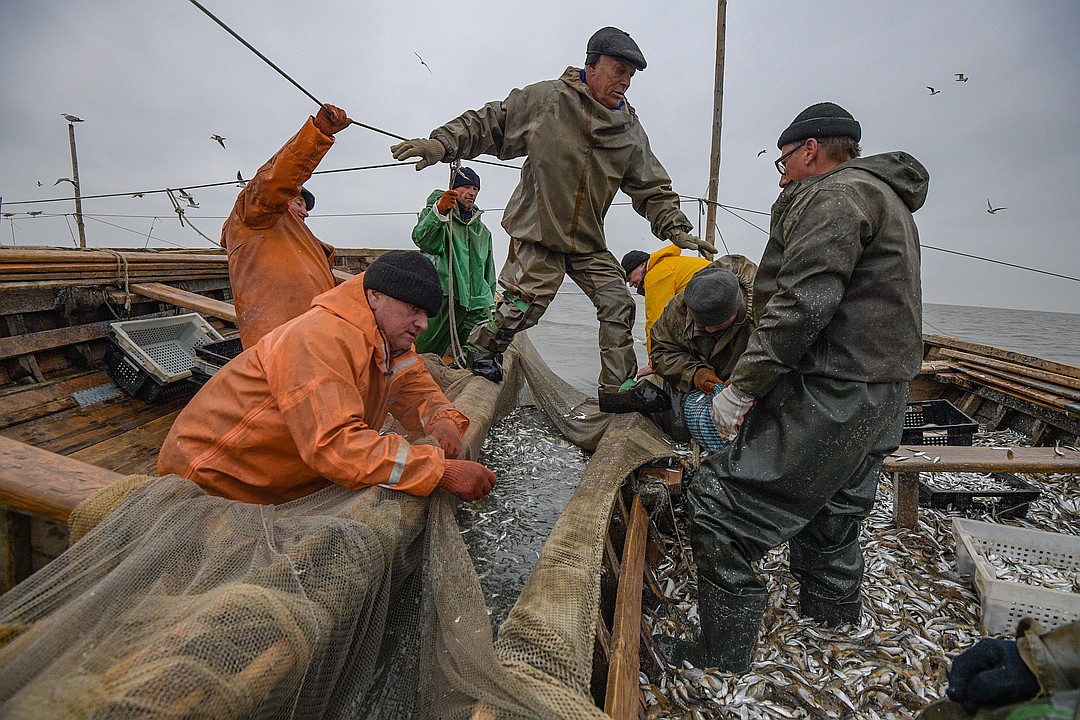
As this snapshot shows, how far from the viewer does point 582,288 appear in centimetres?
537

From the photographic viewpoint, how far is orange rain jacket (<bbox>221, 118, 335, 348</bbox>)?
420 cm

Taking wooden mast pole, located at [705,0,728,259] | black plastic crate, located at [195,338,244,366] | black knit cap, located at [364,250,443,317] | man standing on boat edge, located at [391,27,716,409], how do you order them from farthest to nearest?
wooden mast pole, located at [705,0,728,259] < black plastic crate, located at [195,338,244,366] < man standing on boat edge, located at [391,27,716,409] < black knit cap, located at [364,250,443,317]

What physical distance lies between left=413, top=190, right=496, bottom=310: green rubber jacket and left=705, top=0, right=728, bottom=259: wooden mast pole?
11.1 ft

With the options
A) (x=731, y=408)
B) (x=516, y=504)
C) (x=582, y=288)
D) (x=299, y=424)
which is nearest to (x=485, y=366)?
(x=582, y=288)

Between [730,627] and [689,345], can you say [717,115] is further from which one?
[730,627]

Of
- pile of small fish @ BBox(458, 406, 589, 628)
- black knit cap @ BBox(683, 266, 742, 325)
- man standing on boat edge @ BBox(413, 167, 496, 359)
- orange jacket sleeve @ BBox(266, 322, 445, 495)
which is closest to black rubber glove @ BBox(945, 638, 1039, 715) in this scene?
orange jacket sleeve @ BBox(266, 322, 445, 495)

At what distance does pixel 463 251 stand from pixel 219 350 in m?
2.93

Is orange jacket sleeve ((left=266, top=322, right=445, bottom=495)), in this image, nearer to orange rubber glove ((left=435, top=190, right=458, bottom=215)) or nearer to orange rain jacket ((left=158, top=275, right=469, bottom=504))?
orange rain jacket ((left=158, top=275, right=469, bottom=504))

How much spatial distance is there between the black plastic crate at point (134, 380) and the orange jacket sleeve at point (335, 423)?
3394 mm

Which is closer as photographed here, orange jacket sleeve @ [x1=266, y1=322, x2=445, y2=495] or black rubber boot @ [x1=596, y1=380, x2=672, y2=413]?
orange jacket sleeve @ [x1=266, y1=322, x2=445, y2=495]

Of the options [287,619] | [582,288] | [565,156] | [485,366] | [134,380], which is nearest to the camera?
[287,619]

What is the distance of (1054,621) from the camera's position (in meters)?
3.00

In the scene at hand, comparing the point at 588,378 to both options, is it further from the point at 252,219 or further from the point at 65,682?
the point at 65,682

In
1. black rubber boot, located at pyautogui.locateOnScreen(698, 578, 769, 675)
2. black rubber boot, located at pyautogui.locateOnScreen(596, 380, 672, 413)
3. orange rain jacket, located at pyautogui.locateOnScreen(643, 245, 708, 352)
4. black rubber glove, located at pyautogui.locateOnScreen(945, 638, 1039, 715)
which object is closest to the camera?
black rubber glove, located at pyautogui.locateOnScreen(945, 638, 1039, 715)
